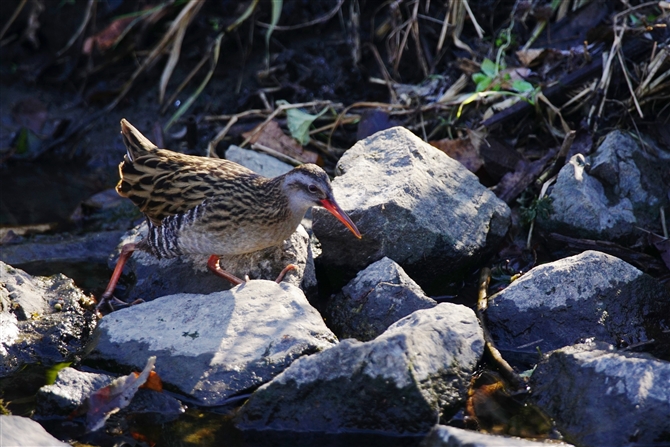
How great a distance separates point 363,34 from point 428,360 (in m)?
4.14

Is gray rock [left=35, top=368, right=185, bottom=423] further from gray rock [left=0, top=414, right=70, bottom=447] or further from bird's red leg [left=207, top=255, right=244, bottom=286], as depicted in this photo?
bird's red leg [left=207, top=255, right=244, bottom=286]

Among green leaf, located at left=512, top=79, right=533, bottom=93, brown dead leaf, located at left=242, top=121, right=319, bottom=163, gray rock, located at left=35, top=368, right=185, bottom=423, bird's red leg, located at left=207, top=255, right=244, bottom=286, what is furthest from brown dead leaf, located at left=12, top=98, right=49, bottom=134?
green leaf, located at left=512, top=79, right=533, bottom=93

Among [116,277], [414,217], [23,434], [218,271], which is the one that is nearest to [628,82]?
[414,217]

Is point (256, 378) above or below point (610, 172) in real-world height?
below

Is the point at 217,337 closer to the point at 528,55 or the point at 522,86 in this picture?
the point at 522,86

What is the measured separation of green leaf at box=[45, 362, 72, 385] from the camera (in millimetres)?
4082

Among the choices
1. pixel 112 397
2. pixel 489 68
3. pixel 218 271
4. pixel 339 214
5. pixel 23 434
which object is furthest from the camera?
pixel 489 68

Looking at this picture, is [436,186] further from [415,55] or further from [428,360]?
[415,55]

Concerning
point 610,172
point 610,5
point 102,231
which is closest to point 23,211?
point 102,231

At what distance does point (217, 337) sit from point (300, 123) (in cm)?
280

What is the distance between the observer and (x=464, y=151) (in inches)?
226

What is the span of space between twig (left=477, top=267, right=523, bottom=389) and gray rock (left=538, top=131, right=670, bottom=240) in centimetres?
67

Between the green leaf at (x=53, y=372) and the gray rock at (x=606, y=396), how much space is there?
244cm

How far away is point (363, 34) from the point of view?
7.01 metres
